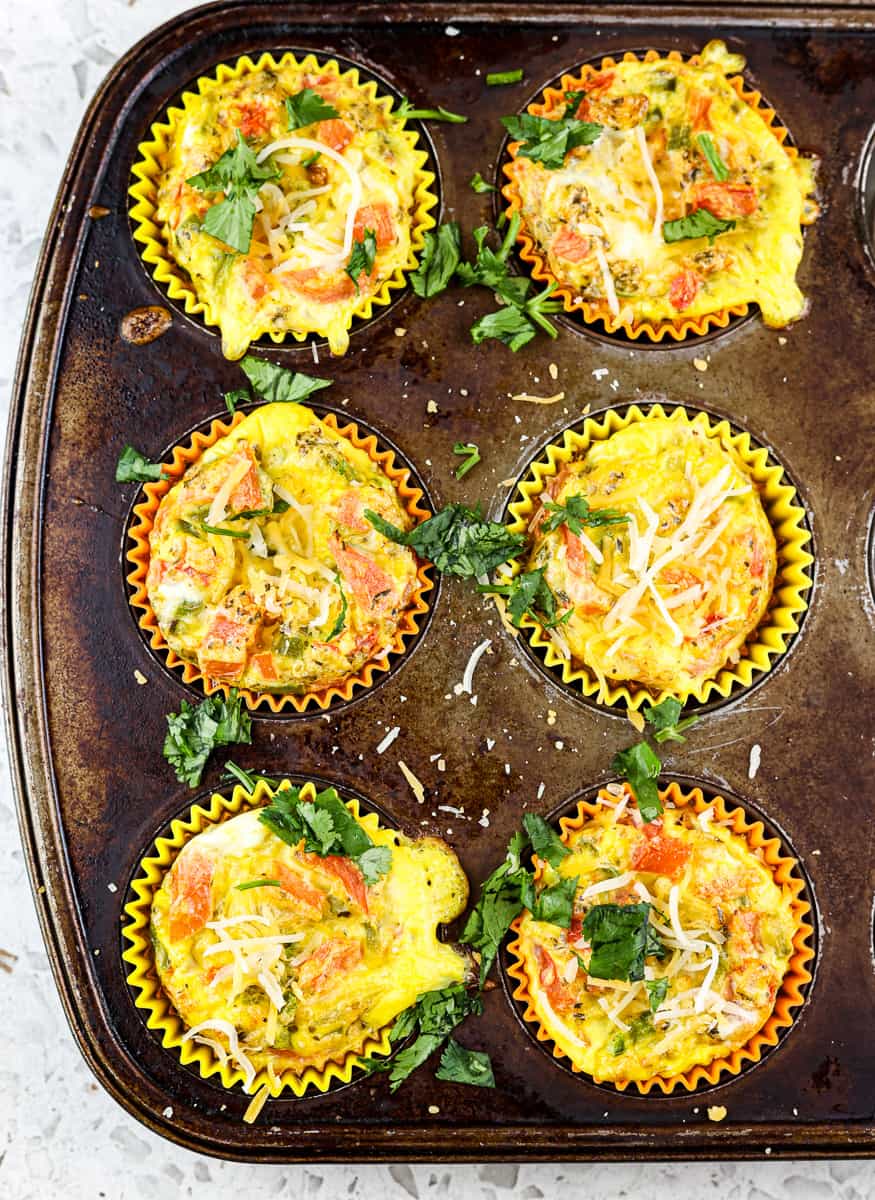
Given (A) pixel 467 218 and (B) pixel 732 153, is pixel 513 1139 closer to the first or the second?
(A) pixel 467 218

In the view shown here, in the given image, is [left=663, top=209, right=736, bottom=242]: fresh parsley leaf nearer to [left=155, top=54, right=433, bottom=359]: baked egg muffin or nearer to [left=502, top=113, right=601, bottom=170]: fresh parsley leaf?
[left=502, top=113, right=601, bottom=170]: fresh parsley leaf

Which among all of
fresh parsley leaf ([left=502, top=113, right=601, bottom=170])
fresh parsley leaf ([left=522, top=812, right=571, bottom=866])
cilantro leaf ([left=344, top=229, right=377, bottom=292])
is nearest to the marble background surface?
fresh parsley leaf ([left=522, top=812, right=571, bottom=866])

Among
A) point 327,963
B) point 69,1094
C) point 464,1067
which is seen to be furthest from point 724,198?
point 69,1094

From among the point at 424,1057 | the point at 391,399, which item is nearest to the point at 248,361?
the point at 391,399

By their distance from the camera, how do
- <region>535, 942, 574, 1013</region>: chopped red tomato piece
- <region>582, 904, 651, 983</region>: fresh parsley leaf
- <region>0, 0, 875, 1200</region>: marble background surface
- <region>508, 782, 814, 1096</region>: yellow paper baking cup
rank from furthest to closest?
<region>0, 0, 875, 1200</region>: marble background surface, <region>508, 782, 814, 1096</region>: yellow paper baking cup, <region>535, 942, 574, 1013</region>: chopped red tomato piece, <region>582, 904, 651, 983</region>: fresh parsley leaf

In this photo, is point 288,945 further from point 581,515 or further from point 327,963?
point 581,515

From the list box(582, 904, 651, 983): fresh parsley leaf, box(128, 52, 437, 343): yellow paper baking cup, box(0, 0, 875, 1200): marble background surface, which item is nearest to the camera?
box(582, 904, 651, 983): fresh parsley leaf
